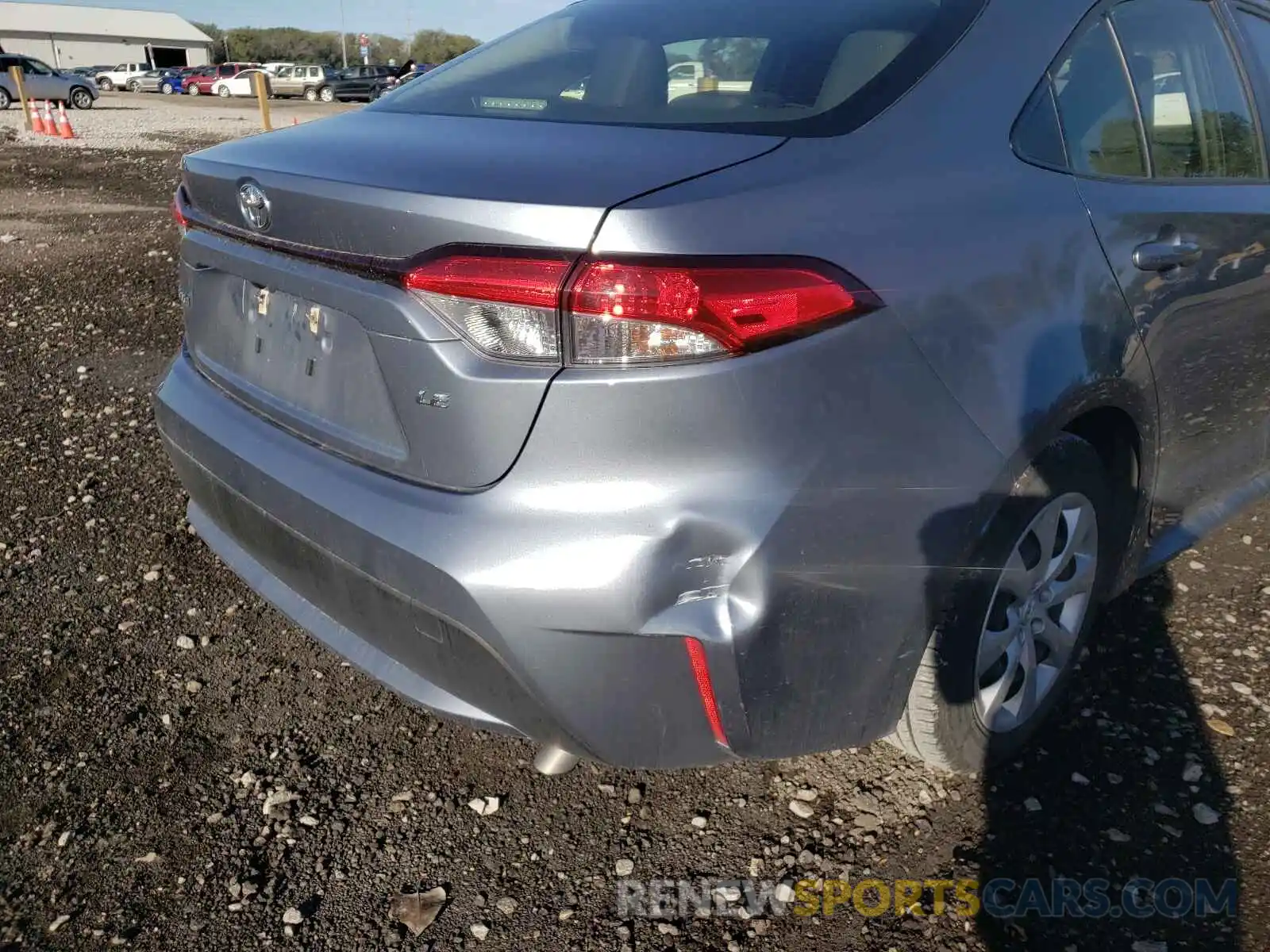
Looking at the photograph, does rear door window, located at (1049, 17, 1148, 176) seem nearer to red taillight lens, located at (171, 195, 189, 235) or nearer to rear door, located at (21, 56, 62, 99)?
red taillight lens, located at (171, 195, 189, 235)

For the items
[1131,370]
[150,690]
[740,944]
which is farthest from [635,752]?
[150,690]

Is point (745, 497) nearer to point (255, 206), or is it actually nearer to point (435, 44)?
point (255, 206)

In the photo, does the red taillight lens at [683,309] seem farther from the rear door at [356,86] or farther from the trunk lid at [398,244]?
the rear door at [356,86]

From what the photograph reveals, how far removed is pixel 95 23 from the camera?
7475cm

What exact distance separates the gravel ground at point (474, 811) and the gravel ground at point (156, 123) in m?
9.38

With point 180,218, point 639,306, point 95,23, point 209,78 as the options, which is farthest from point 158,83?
point 639,306

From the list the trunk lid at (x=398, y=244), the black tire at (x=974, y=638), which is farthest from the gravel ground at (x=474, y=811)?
the trunk lid at (x=398, y=244)

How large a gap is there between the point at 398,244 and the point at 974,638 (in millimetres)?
1336

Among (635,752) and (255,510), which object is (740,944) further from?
(255,510)

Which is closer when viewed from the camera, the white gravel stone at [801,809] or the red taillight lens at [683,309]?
the red taillight lens at [683,309]

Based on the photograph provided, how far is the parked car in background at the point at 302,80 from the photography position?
42.9m

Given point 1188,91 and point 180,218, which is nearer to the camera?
point 180,218

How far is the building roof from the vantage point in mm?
69438

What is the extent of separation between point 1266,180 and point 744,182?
1.91 m
